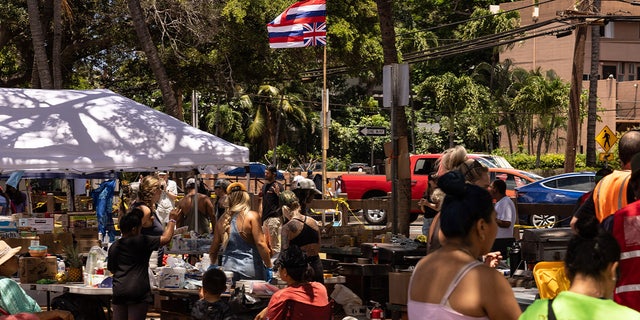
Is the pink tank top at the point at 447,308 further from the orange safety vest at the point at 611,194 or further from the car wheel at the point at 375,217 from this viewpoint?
the car wheel at the point at 375,217

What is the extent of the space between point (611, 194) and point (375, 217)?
20662mm

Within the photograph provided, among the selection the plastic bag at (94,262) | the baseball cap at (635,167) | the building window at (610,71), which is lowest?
the plastic bag at (94,262)

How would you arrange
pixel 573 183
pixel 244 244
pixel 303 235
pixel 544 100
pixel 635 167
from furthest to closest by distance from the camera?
pixel 544 100 < pixel 573 183 < pixel 244 244 < pixel 303 235 < pixel 635 167

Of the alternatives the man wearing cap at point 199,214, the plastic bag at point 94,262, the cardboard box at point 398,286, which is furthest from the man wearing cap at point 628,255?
the man wearing cap at point 199,214

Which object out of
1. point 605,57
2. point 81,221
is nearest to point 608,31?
point 605,57

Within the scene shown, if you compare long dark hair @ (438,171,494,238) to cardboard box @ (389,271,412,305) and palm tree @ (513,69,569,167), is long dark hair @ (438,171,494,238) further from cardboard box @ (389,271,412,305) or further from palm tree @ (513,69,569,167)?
palm tree @ (513,69,569,167)

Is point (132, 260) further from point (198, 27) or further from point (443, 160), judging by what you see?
point (198, 27)

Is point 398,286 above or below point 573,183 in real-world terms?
below

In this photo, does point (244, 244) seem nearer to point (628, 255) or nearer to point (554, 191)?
point (628, 255)

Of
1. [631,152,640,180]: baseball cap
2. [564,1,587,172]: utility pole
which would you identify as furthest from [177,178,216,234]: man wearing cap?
Answer: [564,1,587,172]: utility pole

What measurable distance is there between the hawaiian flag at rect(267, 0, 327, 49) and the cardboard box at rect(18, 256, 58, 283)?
14.2 meters

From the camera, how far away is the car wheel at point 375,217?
85.5 ft

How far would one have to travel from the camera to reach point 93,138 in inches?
474

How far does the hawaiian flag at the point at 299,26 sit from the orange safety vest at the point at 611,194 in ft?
61.3
